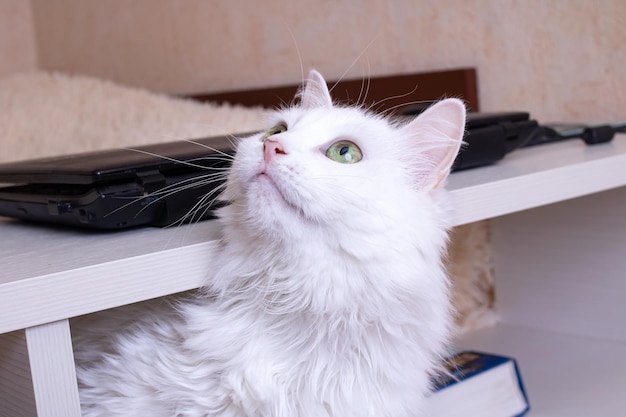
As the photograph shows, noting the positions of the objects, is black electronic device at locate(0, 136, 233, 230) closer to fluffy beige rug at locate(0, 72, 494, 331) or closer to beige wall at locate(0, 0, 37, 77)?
fluffy beige rug at locate(0, 72, 494, 331)

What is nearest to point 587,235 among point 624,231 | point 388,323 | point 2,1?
point 624,231

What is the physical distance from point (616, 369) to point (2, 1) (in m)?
2.87

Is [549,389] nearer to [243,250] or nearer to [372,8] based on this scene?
[243,250]

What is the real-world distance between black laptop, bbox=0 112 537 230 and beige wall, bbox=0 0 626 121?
0.32 metres

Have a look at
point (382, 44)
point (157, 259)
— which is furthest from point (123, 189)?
point (382, 44)

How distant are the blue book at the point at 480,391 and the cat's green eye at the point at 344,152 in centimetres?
43

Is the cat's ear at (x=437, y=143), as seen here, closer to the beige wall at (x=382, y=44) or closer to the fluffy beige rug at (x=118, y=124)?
the beige wall at (x=382, y=44)

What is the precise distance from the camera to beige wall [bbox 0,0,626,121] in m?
1.48

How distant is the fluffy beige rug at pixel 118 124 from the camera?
1.47 meters

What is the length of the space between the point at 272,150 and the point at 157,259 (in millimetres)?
137

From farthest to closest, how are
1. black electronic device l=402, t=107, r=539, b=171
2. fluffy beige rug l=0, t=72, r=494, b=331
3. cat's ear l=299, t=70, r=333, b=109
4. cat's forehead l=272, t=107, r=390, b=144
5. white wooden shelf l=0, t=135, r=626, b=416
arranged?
1. fluffy beige rug l=0, t=72, r=494, b=331
2. black electronic device l=402, t=107, r=539, b=171
3. cat's ear l=299, t=70, r=333, b=109
4. cat's forehead l=272, t=107, r=390, b=144
5. white wooden shelf l=0, t=135, r=626, b=416

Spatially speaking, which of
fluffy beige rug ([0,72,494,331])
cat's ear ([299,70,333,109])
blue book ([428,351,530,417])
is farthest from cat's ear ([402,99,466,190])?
fluffy beige rug ([0,72,494,331])

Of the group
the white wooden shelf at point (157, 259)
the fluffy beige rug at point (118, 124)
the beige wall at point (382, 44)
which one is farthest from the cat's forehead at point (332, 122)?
the fluffy beige rug at point (118, 124)

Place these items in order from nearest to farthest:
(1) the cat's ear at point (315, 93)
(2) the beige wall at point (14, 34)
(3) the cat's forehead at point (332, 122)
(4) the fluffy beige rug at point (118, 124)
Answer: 1. (3) the cat's forehead at point (332, 122)
2. (1) the cat's ear at point (315, 93)
3. (4) the fluffy beige rug at point (118, 124)
4. (2) the beige wall at point (14, 34)
